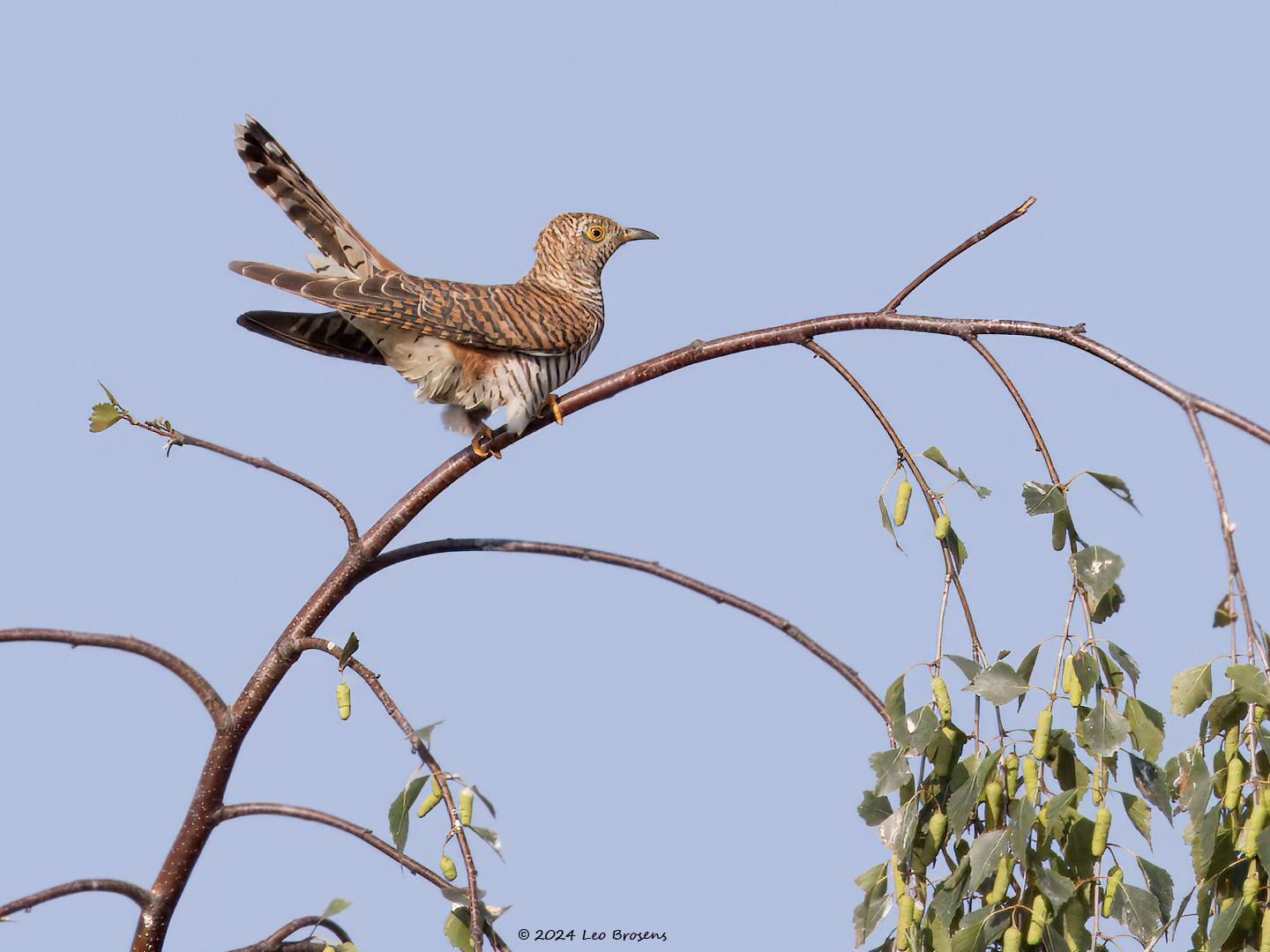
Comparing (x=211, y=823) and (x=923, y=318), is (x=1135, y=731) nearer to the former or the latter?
(x=923, y=318)

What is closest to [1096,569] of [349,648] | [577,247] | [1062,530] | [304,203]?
[1062,530]

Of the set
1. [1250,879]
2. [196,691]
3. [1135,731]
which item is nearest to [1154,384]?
[1135,731]

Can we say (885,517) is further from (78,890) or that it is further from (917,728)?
(78,890)

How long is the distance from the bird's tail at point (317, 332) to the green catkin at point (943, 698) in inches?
65.3

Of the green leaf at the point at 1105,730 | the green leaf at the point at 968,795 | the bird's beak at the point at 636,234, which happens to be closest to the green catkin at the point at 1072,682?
the green leaf at the point at 1105,730

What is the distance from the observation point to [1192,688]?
190cm

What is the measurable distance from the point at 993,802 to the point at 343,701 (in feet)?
3.49

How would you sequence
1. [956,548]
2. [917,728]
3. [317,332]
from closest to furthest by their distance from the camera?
[917,728], [956,548], [317,332]

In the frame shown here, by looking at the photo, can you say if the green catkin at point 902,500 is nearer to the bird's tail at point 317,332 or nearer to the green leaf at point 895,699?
the green leaf at point 895,699

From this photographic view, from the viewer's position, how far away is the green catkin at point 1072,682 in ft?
6.30

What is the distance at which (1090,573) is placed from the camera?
195 centimetres

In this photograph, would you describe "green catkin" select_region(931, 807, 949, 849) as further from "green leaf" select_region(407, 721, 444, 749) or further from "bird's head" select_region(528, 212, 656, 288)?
"bird's head" select_region(528, 212, 656, 288)

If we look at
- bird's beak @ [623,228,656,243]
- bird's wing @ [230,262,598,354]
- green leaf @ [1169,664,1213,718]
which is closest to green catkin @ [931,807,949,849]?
green leaf @ [1169,664,1213,718]

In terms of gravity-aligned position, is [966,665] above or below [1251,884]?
above
